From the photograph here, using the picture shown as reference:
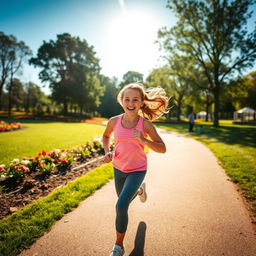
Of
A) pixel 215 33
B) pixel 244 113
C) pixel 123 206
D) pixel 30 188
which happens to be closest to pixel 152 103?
pixel 123 206

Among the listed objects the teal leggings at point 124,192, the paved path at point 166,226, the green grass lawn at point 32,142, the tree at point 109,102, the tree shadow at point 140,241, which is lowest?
the tree shadow at point 140,241

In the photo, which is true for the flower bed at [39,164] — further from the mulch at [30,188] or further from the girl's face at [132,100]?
the girl's face at [132,100]

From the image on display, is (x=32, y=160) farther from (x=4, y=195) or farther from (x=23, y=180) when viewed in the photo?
(x=4, y=195)

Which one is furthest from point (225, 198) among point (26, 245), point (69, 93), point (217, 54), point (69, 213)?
point (69, 93)

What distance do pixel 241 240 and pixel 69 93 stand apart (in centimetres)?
4534

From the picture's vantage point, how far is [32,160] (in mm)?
5328

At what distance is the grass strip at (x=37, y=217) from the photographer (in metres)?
2.49

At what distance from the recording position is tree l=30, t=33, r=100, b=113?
43.9 meters

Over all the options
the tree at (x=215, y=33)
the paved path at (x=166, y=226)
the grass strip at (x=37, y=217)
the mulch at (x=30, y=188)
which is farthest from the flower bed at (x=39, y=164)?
the tree at (x=215, y=33)

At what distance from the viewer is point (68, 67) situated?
4566cm

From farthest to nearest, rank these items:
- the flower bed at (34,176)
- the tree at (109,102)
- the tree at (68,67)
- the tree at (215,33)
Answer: the tree at (109,102) < the tree at (68,67) < the tree at (215,33) < the flower bed at (34,176)

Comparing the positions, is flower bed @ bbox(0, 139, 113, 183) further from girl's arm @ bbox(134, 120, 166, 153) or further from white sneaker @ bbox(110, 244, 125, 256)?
girl's arm @ bbox(134, 120, 166, 153)

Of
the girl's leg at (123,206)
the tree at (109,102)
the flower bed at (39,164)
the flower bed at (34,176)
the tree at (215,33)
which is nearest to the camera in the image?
the girl's leg at (123,206)

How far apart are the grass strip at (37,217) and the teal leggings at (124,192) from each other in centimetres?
137
